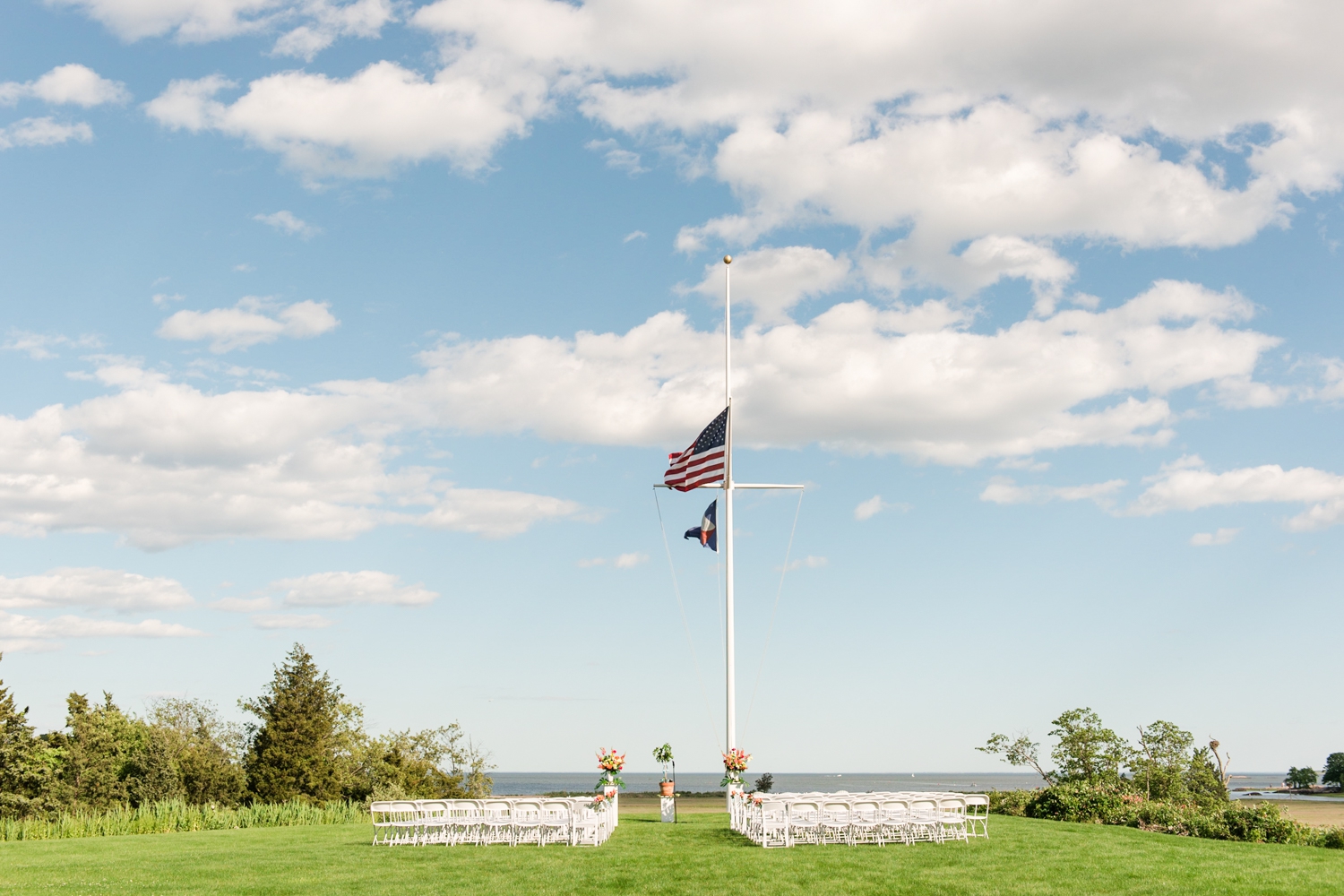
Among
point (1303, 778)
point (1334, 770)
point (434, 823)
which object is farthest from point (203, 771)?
point (1303, 778)

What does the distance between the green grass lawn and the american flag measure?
364 inches

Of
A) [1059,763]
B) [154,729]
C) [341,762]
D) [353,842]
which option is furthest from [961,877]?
[154,729]

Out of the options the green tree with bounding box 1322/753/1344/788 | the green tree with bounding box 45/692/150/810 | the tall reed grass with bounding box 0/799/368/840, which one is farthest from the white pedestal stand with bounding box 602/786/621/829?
the green tree with bounding box 1322/753/1344/788

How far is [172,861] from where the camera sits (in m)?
18.3

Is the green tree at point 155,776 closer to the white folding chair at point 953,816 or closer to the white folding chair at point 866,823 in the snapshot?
the white folding chair at point 866,823

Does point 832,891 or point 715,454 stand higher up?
point 715,454

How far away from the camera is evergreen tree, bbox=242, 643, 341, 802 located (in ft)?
129

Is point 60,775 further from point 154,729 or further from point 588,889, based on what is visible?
point 588,889

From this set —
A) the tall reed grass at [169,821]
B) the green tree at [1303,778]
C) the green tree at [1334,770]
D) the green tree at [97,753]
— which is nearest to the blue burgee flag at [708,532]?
the tall reed grass at [169,821]

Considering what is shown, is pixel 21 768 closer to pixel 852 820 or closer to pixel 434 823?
pixel 434 823

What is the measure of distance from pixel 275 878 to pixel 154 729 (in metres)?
33.8

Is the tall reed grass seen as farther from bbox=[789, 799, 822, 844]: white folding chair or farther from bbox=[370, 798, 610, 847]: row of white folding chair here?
bbox=[789, 799, 822, 844]: white folding chair

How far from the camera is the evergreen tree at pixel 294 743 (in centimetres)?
3944

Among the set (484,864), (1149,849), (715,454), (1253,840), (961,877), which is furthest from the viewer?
(715,454)
